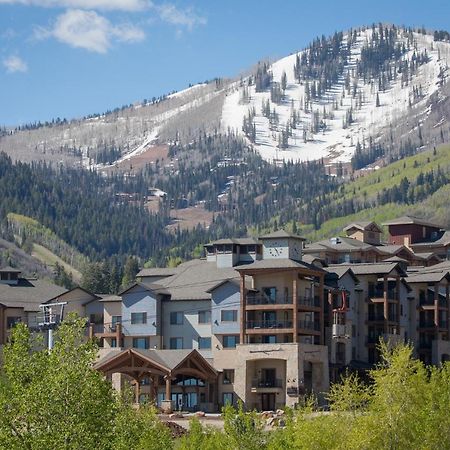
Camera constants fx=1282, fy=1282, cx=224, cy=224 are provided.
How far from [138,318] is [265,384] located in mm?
17874

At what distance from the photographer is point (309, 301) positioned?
127875 millimetres

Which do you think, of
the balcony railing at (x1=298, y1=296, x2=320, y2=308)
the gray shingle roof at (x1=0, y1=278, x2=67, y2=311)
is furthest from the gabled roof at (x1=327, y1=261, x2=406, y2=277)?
the gray shingle roof at (x1=0, y1=278, x2=67, y2=311)

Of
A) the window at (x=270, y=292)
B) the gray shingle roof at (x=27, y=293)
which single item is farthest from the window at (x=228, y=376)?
the gray shingle roof at (x=27, y=293)

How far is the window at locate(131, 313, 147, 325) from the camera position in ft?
446

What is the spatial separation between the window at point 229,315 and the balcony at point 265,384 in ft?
25.0

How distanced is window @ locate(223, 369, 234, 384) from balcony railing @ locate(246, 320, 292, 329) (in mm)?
5054

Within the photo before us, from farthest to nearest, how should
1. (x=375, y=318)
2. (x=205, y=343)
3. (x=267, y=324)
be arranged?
1. (x=375, y=318)
2. (x=205, y=343)
3. (x=267, y=324)

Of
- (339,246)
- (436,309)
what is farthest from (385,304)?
(339,246)

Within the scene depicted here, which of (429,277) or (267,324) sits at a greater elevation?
(429,277)

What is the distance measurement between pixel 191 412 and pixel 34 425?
70.5m

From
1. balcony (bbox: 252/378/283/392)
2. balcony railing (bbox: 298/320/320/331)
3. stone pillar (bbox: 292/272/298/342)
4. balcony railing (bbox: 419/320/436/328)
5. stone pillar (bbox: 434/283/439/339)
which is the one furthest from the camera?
balcony railing (bbox: 419/320/436/328)

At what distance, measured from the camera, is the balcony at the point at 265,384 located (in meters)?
125

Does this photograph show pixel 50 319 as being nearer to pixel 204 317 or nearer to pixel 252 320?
pixel 252 320

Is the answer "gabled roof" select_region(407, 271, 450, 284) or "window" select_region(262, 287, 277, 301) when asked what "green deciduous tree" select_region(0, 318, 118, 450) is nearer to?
"window" select_region(262, 287, 277, 301)
